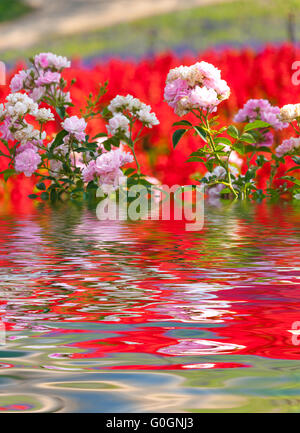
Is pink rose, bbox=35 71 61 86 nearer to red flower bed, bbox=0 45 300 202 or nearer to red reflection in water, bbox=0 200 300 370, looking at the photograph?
red flower bed, bbox=0 45 300 202

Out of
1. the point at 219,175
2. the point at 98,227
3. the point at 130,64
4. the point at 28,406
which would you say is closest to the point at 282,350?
the point at 28,406

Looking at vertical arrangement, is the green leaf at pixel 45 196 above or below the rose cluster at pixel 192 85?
below

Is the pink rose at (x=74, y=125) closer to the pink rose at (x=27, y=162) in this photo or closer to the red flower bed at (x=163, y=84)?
the pink rose at (x=27, y=162)

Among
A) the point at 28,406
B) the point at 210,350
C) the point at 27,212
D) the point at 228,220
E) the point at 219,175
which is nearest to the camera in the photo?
the point at 28,406

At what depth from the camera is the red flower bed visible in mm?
5621

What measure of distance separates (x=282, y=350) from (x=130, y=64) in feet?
23.3

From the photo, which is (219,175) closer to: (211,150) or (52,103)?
(211,150)

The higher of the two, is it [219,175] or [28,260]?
[219,175]

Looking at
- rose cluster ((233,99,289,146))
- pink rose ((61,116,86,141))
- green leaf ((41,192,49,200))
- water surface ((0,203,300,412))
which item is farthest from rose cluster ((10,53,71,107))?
water surface ((0,203,300,412))

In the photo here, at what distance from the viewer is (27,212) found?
378 cm

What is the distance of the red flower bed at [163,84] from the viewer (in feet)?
18.4

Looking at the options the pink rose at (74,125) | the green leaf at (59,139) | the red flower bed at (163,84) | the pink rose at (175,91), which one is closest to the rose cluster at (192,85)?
the pink rose at (175,91)

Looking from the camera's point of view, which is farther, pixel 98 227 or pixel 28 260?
pixel 98 227

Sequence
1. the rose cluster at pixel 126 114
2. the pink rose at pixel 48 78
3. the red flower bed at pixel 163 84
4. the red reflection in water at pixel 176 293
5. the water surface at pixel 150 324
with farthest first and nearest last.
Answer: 1. the red flower bed at pixel 163 84
2. the pink rose at pixel 48 78
3. the rose cluster at pixel 126 114
4. the red reflection in water at pixel 176 293
5. the water surface at pixel 150 324
